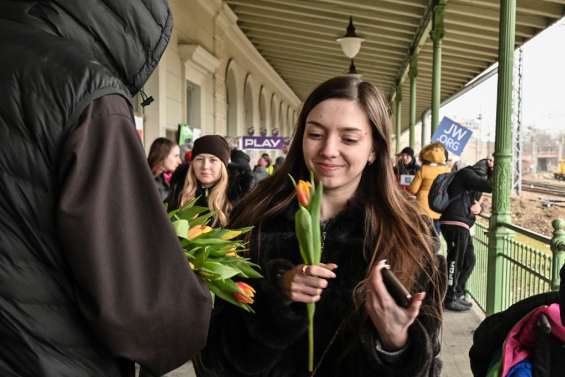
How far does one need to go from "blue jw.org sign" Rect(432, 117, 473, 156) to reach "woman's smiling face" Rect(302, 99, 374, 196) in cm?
656

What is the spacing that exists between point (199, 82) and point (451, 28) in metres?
5.69

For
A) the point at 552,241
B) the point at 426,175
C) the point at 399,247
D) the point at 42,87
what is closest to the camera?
the point at 42,87

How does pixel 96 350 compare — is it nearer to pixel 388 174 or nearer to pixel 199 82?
pixel 388 174

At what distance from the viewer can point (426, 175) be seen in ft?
26.3

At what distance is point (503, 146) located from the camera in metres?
6.01

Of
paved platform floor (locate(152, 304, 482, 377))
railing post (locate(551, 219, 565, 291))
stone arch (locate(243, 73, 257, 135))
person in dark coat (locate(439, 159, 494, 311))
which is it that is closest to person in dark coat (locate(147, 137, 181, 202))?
paved platform floor (locate(152, 304, 482, 377))

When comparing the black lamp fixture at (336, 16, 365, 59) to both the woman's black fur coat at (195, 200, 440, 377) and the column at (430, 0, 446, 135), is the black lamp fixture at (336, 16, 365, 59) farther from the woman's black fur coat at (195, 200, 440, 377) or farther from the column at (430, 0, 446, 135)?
the woman's black fur coat at (195, 200, 440, 377)

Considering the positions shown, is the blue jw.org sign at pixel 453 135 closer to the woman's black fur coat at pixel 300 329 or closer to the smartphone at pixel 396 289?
the woman's black fur coat at pixel 300 329

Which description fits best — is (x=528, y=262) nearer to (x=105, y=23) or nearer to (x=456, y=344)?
(x=456, y=344)

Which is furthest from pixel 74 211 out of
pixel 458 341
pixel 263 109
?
pixel 263 109

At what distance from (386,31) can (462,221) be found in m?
8.89

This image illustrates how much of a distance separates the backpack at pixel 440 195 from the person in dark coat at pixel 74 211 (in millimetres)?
6171

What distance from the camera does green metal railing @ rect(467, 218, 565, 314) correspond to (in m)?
4.27

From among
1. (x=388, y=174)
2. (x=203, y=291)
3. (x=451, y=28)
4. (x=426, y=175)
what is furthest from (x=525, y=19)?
(x=203, y=291)
